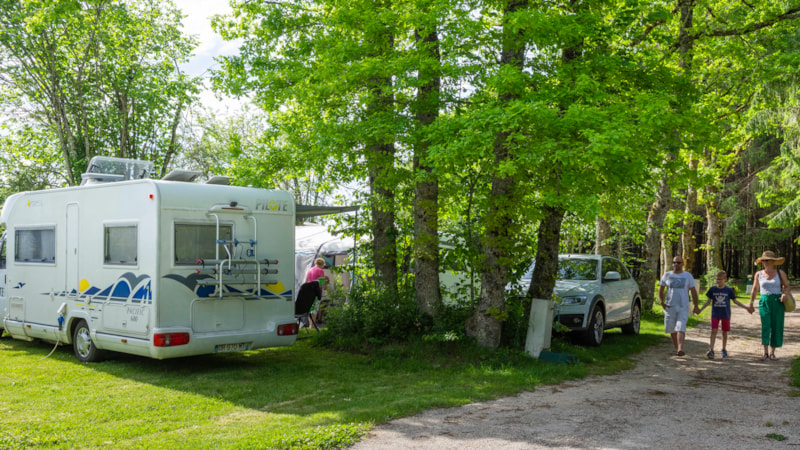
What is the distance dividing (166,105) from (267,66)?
31.2ft

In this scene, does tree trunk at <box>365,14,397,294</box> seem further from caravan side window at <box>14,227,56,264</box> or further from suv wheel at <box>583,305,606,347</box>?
caravan side window at <box>14,227,56,264</box>

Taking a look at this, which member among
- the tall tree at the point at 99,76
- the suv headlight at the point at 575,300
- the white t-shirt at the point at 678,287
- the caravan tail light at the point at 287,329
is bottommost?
the caravan tail light at the point at 287,329

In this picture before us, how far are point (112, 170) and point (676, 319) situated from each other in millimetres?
9838

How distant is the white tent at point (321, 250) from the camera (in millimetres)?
16516

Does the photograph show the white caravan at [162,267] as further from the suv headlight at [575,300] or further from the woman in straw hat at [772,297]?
the woman in straw hat at [772,297]

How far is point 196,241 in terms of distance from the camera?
30.1ft

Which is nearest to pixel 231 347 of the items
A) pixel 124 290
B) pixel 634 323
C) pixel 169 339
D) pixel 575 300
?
pixel 169 339

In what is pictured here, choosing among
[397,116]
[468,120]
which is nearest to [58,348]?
[397,116]

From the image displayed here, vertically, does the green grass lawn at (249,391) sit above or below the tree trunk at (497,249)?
below

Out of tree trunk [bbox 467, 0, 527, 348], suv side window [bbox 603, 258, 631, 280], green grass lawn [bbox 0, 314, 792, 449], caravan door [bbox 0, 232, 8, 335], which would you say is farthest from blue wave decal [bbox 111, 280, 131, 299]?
suv side window [bbox 603, 258, 631, 280]

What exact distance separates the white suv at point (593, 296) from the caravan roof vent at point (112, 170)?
7.34 metres

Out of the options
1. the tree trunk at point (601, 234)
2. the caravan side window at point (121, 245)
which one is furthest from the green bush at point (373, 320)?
the tree trunk at point (601, 234)

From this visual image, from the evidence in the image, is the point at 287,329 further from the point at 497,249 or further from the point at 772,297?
A: the point at 772,297

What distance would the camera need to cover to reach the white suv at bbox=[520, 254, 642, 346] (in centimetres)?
1191
